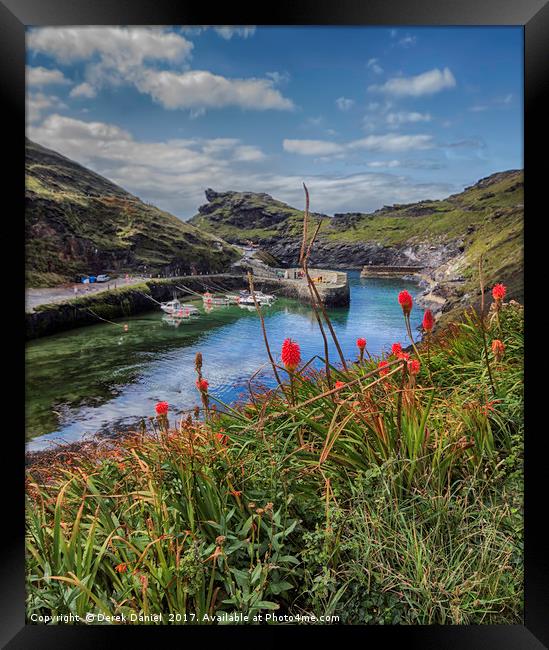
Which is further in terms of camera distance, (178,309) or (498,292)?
(178,309)

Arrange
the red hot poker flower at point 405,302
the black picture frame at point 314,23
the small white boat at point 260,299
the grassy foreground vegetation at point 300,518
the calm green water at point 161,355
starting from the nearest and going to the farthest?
the grassy foreground vegetation at point 300,518 → the black picture frame at point 314,23 → the red hot poker flower at point 405,302 → the calm green water at point 161,355 → the small white boat at point 260,299

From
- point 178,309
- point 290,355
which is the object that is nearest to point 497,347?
point 290,355

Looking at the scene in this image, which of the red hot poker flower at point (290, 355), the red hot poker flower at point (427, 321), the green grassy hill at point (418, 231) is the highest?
the green grassy hill at point (418, 231)

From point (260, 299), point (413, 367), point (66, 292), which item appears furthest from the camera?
point (260, 299)

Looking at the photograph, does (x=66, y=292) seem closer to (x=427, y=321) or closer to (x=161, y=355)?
(x=161, y=355)

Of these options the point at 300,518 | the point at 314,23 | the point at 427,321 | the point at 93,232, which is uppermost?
the point at 314,23

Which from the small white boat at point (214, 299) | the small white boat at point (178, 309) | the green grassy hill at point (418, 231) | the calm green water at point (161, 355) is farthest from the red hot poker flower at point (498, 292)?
the small white boat at point (178, 309)

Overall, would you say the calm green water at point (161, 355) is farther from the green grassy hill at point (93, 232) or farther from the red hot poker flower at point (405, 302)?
the green grassy hill at point (93, 232)
